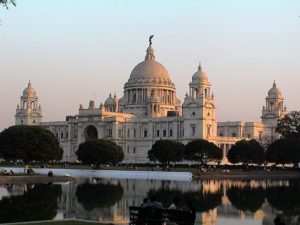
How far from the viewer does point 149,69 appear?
578 feet

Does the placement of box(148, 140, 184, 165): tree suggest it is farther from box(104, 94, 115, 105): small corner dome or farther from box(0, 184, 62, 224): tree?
box(0, 184, 62, 224): tree

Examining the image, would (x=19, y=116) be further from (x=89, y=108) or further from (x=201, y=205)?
(x=201, y=205)

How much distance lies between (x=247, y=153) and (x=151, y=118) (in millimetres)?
46100

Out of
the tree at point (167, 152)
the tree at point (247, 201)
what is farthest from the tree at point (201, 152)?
the tree at point (247, 201)

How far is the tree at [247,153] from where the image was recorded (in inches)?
4454

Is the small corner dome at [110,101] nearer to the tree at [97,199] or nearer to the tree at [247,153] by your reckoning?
the tree at [247,153]

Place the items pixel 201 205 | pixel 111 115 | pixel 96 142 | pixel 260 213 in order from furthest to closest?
pixel 111 115 → pixel 96 142 → pixel 201 205 → pixel 260 213

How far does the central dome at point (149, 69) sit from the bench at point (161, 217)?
497ft

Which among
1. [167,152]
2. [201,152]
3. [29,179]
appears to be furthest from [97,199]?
[167,152]

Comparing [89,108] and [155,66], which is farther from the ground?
[155,66]

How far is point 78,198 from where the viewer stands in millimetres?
38750

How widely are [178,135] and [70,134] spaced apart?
1218 inches

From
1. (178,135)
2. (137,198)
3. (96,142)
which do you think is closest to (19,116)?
(178,135)

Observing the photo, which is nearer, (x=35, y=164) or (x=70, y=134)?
(x=35, y=164)
